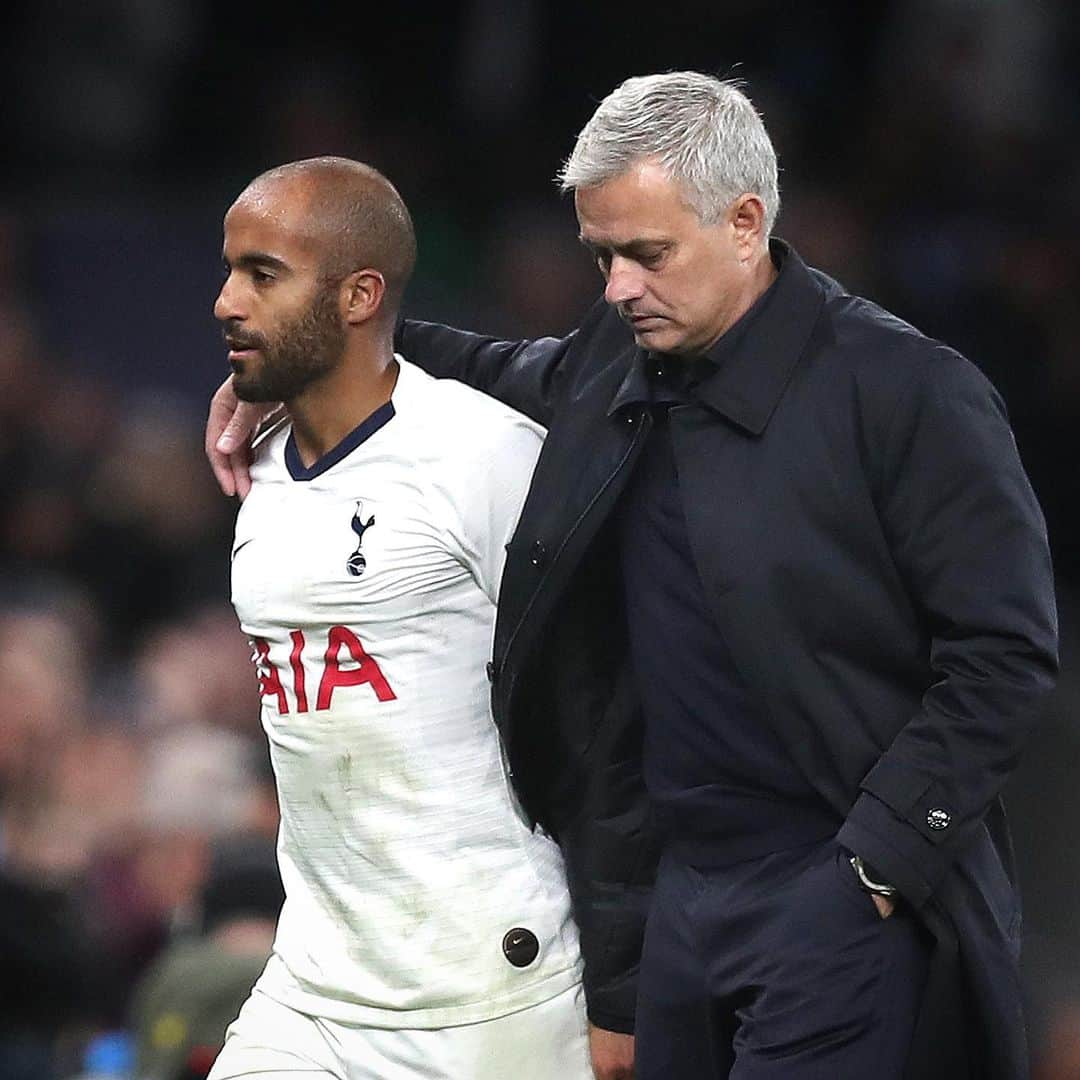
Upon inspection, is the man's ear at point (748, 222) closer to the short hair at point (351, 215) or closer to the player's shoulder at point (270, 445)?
the short hair at point (351, 215)

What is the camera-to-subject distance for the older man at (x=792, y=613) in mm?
2465

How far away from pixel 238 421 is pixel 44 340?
403cm

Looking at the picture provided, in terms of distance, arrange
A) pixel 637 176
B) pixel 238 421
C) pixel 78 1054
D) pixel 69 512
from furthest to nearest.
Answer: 1. pixel 69 512
2. pixel 78 1054
3. pixel 238 421
4. pixel 637 176

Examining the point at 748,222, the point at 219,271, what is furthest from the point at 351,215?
the point at 219,271

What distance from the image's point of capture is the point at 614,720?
9.11ft

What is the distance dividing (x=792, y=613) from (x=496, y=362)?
2.24 ft

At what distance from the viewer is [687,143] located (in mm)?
2527

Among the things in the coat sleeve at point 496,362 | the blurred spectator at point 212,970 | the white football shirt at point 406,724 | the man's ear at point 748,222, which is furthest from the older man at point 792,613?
the blurred spectator at point 212,970

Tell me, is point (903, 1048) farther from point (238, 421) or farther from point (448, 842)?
point (238, 421)

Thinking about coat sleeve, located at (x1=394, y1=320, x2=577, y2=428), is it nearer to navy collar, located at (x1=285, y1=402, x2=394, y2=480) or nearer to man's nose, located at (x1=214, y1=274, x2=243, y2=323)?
navy collar, located at (x1=285, y1=402, x2=394, y2=480)

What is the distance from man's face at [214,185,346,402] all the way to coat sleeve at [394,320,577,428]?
0.87ft

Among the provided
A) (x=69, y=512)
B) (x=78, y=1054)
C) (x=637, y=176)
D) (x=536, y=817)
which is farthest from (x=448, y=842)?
(x=69, y=512)

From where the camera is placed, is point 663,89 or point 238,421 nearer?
point 663,89

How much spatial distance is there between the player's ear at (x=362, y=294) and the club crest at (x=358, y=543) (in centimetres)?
24
